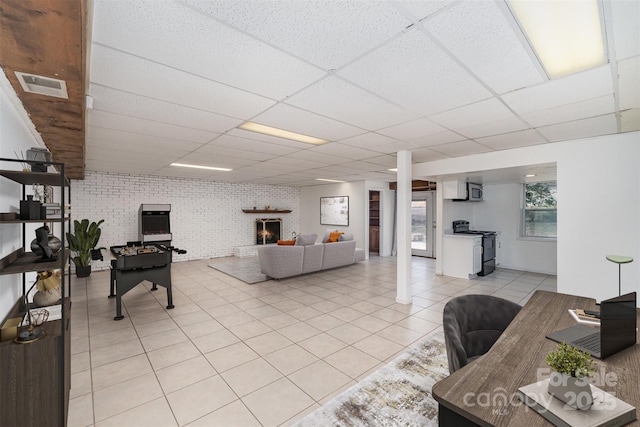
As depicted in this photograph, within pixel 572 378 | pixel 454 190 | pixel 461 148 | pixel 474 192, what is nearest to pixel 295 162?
pixel 461 148

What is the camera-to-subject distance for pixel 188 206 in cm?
812

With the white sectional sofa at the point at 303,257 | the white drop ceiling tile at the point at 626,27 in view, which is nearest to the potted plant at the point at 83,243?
the white sectional sofa at the point at 303,257

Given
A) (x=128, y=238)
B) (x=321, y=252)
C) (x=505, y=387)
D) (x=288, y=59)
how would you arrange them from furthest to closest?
(x=128, y=238), (x=321, y=252), (x=288, y=59), (x=505, y=387)

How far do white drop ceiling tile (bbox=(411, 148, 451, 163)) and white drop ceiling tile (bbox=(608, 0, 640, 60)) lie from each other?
258cm

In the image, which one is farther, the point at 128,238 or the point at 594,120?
the point at 128,238

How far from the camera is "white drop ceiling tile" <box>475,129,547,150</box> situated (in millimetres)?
3428

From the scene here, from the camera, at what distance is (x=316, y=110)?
8.59ft

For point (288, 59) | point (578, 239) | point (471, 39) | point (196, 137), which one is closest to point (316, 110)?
point (288, 59)

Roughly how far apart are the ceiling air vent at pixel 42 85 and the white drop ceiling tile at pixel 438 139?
3.48 meters

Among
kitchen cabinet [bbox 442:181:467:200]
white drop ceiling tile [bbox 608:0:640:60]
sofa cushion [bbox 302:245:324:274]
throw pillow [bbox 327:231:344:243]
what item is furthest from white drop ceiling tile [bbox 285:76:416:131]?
throw pillow [bbox 327:231:344:243]

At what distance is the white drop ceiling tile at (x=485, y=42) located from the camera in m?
1.34

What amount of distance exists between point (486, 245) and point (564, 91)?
16.8ft

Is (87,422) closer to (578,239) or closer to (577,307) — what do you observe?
(577,307)

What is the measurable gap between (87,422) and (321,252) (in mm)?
4838
